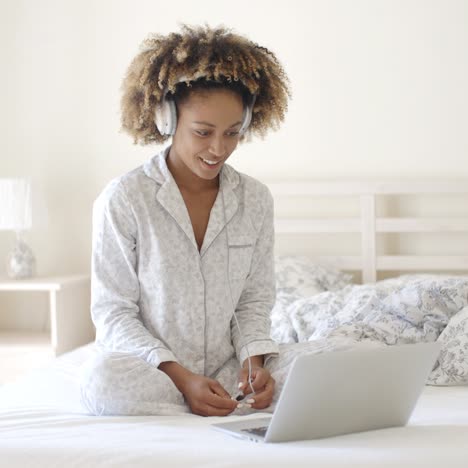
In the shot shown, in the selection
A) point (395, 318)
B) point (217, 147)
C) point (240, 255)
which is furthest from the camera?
point (395, 318)

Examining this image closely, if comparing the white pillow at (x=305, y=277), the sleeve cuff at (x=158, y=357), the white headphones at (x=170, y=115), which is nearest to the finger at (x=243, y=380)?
the sleeve cuff at (x=158, y=357)

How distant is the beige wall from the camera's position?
3113 mm

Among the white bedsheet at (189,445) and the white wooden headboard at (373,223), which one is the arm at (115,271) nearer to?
the white bedsheet at (189,445)

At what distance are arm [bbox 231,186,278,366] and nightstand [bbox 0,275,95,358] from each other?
1.32 metres

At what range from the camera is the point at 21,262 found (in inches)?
127

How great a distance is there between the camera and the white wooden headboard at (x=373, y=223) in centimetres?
304

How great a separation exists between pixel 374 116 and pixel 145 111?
1469 millimetres

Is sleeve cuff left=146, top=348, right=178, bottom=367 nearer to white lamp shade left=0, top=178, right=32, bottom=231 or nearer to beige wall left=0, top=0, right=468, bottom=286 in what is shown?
beige wall left=0, top=0, right=468, bottom=286

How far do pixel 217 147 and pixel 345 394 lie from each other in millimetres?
567

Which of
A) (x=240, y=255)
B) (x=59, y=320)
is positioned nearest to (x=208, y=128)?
(x=240, y=255)

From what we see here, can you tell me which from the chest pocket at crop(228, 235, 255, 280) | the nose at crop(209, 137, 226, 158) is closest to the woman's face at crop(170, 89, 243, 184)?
the nose at crop(209, 137, 226, 158)

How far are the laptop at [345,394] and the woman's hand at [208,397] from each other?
0.43 feet

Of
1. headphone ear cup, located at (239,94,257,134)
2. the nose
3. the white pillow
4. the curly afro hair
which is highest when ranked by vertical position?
the curly afro hair

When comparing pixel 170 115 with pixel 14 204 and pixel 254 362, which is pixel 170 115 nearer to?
pixel 254 362
